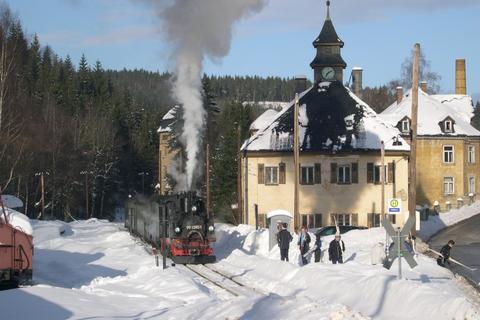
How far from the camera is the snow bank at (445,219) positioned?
177 feet

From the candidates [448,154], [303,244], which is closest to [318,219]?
[448,154]

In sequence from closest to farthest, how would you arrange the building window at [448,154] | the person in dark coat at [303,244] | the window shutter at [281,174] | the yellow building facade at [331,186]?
1. the person in dark coat at [303,244]
2. the yellow building facade at [331,186]
3. the window shutter at [281,174]
4. the building window at [448,154]

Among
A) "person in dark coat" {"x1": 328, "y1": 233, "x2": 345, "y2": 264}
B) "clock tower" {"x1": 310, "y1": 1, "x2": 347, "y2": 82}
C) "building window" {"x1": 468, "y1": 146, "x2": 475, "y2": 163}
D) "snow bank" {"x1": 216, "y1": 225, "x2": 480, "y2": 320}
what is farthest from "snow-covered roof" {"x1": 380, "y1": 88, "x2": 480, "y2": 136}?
"person in dark coat" {"x1": 328, "y1": 233, "x2": 345, "y2": 264}

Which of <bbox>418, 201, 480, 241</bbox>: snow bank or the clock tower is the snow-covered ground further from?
the clock tower

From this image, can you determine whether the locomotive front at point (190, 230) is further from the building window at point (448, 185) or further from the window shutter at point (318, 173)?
the building window at point (448, 185)

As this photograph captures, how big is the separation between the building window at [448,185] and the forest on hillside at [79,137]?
17418 millimetres

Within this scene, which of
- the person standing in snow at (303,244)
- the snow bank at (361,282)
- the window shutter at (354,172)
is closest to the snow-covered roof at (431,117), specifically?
the window shutter at (354,172)

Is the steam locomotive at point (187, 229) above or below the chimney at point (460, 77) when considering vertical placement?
below

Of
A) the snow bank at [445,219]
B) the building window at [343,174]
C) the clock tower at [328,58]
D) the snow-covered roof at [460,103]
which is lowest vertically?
the snow bank at [445,219]

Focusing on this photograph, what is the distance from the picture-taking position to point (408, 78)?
10125cm

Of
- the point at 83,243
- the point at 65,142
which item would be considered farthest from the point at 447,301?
the point at 65,142

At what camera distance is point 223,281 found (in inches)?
999

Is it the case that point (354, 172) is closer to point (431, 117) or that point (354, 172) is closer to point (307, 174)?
point (307, 174)

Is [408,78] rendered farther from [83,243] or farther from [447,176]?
[83,243]
